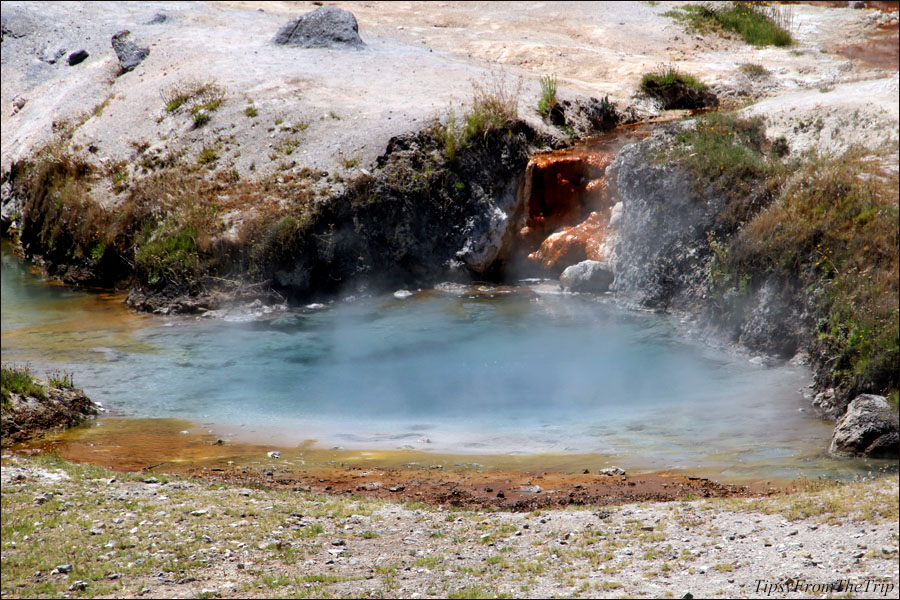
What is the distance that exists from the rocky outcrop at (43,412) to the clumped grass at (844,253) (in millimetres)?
11637

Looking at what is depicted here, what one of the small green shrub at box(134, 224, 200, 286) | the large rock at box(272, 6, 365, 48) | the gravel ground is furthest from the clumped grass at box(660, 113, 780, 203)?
the large rock at box(272, 6, 365, 48)

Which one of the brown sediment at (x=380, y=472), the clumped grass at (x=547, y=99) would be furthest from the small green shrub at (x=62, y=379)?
the clumped grass at (x=547, y=99)

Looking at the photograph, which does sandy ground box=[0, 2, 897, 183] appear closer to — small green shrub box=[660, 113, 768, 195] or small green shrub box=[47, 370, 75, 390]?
small green shrub box=[660, 113, 768, 195]

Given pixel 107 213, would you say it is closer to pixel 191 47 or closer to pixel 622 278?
pixel 191 47

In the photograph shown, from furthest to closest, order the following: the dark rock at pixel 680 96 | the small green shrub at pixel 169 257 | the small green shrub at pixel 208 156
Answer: the dark rock at pixel 680 96, the small green shrub at pixel 208 156, the small green shrub at pixel 169 257

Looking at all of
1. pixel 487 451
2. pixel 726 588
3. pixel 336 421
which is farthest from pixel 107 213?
pixel 726 588

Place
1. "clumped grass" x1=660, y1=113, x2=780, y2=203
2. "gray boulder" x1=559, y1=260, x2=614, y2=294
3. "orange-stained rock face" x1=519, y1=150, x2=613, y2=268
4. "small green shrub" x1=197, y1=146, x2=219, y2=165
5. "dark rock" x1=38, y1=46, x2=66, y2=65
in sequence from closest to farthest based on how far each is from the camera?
"clumped grass" x1=660, y1=113, x2=780, y2=203 < "gray boulder" x1=559, y1=260, x2=614, y2=294 < "orange-stained rock face" x1=519, y1=150, x2=613, y2=268 < "small green shrub" x1=197, y1=146, x2=219, y2=165 < "dark rock" x1=38, y1=46, x2=66, y2=65

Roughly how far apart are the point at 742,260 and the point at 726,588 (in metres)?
10.3

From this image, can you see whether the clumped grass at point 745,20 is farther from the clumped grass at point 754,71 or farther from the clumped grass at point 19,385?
the clumped grass at point 19,385

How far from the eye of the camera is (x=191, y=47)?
90.8 feet

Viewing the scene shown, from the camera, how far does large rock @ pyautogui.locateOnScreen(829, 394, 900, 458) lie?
10.4m

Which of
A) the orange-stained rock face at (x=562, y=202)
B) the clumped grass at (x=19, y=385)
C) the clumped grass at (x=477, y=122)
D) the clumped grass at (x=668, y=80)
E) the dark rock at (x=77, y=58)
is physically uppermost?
the dark rock at (x=77, y=58)

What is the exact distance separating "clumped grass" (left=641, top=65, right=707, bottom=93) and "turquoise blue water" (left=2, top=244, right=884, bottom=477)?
9.10 m

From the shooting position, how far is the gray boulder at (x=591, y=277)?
19.4m
